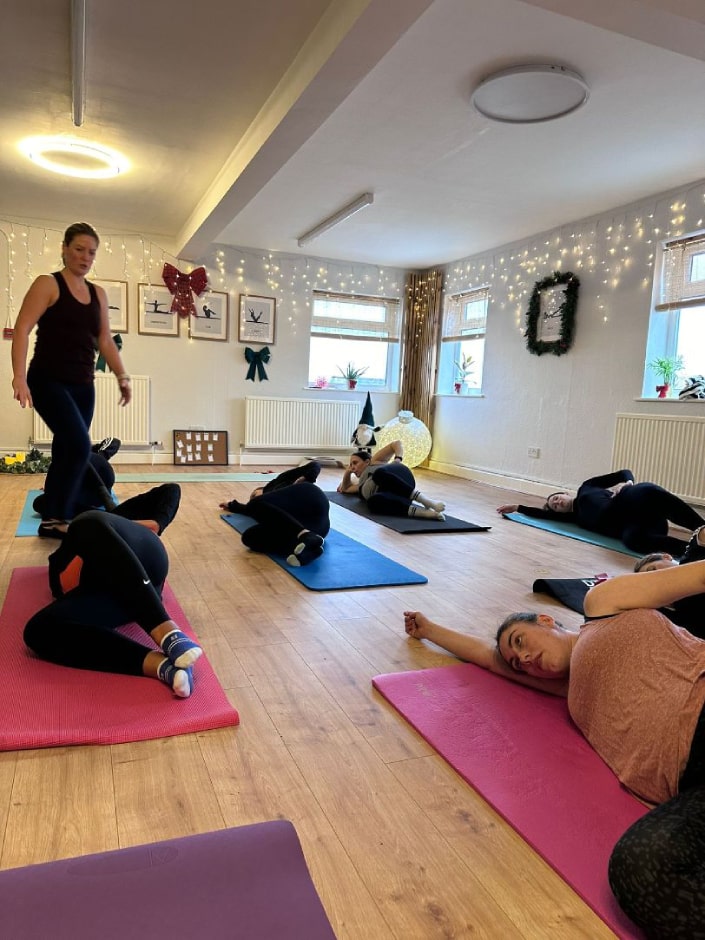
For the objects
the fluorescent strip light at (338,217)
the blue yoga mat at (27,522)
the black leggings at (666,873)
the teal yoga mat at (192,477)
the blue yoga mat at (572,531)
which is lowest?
the teal yoga mat at (192,477)

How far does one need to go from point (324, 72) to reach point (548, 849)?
9.72 feet

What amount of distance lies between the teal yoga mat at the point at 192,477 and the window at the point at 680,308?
348cm

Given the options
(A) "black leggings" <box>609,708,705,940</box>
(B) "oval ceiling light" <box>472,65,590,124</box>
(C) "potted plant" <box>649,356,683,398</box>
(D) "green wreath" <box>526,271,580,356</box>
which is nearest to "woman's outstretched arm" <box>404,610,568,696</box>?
(A) "black leggings" <box>609,708,705,940</box>

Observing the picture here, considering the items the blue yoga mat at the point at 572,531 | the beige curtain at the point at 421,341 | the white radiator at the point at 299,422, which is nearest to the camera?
the blue yoga mat at the point at 572,531

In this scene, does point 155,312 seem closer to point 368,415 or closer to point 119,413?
point 119,413

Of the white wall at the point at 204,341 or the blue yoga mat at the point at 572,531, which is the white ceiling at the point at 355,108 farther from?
the blue yoga mat at the point at 572,531

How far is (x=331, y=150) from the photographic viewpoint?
14.1 feet

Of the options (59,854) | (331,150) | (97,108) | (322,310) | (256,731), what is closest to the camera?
(59,854)

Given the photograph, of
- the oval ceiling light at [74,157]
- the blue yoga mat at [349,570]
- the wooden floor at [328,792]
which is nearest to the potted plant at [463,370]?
the oval ceiling light at [74,157]

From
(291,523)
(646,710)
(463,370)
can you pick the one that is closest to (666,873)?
(646,710)

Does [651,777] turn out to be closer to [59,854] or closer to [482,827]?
[482,827]

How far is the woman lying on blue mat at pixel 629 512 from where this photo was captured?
3.69 metres

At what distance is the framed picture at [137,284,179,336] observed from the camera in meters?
6.99

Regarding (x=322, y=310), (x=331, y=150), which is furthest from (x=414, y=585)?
(x=322, y=310)
